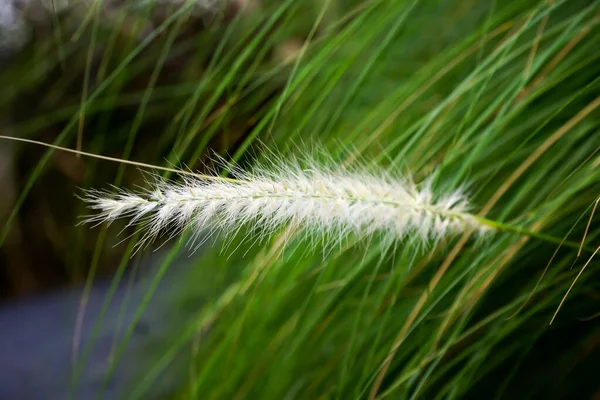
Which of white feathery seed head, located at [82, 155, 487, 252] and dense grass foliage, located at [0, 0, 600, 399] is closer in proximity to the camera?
white feathery seed head, located at [82, 155, 487, 252]

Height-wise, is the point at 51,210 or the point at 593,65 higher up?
the point at 51,210

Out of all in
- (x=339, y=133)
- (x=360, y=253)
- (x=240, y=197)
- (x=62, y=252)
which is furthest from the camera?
(x=62, y=252)

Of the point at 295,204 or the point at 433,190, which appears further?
the point at 433,190

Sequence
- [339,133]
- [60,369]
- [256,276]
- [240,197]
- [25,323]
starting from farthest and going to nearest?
[25,323] < [60,369] < [339,133] < [256,276] < [240,197]

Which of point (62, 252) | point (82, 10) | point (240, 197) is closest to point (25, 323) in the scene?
point (62, 252)

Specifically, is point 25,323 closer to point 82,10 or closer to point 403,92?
point 82,10

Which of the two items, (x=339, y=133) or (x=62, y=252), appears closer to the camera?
(x=339, y=133)

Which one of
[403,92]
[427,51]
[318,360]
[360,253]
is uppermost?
[427,51]

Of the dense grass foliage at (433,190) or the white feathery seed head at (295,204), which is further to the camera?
the dense grass foliage at (433,190)
